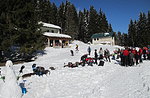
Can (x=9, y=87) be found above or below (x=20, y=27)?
below

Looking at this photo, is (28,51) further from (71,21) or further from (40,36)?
(71,21)

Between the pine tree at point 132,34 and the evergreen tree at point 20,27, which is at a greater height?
the pine tree at point 132,34

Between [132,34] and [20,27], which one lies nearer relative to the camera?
[20,27]

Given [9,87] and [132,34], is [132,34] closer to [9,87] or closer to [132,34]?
[132,34]

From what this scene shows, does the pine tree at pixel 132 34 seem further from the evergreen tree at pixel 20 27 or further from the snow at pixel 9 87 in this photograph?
the snow at pixel 9 87

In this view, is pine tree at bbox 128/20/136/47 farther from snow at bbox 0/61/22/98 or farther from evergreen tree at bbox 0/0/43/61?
snow at bbox 0/61/22/98

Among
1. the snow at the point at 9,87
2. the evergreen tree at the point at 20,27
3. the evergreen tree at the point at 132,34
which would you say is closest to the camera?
the snow at the point at 9,87

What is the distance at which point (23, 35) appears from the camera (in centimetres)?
1859

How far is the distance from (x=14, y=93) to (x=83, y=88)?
11.3 feet

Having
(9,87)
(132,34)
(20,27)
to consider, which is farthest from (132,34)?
(9,87)

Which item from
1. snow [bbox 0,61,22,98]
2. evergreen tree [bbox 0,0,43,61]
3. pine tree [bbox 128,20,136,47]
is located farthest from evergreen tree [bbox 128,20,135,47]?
snow [bbox 0,61,22,98]

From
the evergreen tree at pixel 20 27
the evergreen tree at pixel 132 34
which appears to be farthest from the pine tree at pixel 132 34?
the evergreen tree at pixel 20 27

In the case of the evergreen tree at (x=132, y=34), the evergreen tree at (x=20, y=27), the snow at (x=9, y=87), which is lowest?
the snow at (x=9, y=87)

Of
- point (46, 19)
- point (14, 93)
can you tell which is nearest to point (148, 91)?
point (14, 93)
